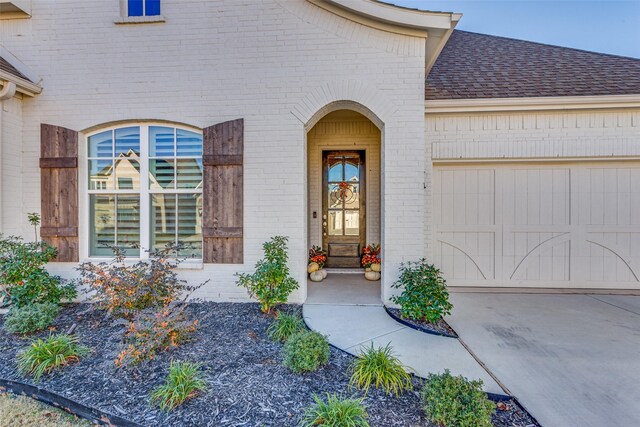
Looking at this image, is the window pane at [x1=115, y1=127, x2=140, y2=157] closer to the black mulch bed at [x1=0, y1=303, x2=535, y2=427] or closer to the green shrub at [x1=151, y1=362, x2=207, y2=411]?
the black mulch bed at [x1=0, y1=303, x2=535, y2=427]

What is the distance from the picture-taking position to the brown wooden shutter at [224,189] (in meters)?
4.21

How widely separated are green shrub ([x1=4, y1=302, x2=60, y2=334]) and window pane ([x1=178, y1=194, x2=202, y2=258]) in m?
1.60

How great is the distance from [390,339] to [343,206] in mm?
3471

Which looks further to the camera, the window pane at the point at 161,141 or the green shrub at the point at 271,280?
the window pane at the point at 161,141

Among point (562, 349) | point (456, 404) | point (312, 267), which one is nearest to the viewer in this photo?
point (456, 404)

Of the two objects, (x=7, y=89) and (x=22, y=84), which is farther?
(x=22, y=84)

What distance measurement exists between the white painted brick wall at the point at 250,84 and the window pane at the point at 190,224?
35 centimetres

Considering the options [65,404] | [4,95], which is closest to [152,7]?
[4,95]

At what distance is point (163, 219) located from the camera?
4473 mm

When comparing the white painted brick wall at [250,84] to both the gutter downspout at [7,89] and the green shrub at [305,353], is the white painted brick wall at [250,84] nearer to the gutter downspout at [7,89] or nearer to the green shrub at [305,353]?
the gutter downspout at [7,89]

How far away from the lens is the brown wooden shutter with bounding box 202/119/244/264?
4211 millimetres

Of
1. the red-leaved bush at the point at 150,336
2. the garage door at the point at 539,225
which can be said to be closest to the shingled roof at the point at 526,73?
the garage door at the point at 539,225

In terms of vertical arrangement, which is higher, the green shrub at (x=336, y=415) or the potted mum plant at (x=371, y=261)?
the potted mum plant at (x=371, y=261)

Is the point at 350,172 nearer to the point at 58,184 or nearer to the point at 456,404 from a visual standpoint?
the point at 456,404
